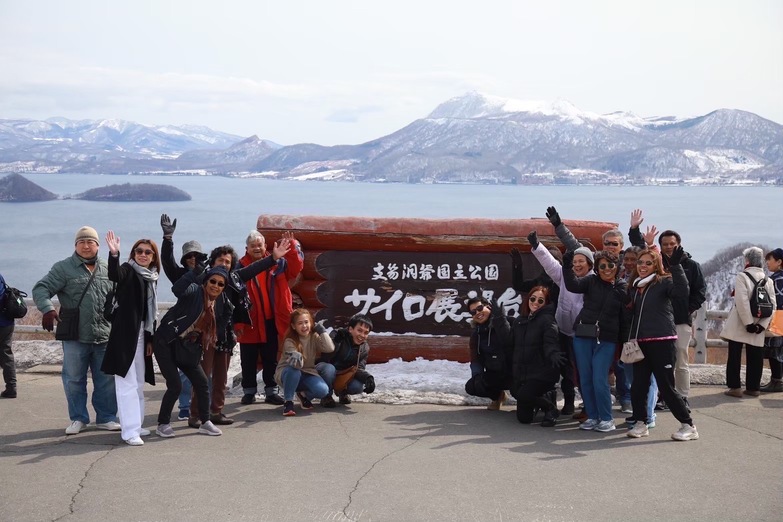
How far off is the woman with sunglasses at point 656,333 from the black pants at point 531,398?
633 mm

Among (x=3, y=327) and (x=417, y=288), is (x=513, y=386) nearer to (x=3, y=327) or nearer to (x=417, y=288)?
(x=417, y=288)

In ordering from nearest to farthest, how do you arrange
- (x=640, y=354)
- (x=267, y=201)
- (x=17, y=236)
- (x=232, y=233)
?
(x=640, y=354)
(x=232, y=233)
(x=17, y=236)
(x=267, y=201)

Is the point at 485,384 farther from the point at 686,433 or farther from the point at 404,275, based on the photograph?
the point at 404,275

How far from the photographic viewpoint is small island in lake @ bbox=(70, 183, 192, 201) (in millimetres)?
155125

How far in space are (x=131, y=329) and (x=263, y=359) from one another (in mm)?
1645

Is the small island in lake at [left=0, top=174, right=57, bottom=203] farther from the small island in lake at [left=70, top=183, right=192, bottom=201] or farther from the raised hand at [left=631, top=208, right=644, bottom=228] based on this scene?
the raised hand at [left=631, top=208, right=644, bottom=228]

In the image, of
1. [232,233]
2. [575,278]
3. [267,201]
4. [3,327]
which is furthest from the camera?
[267,201]

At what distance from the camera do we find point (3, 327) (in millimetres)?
7535

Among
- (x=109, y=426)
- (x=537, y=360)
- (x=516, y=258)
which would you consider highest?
(x=516, y=258)

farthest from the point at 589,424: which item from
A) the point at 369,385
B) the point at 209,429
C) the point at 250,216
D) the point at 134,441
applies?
the point at 250,216

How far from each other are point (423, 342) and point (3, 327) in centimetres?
361

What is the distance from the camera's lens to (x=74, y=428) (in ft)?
20.4

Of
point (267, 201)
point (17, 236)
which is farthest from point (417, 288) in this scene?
point (267, 201)

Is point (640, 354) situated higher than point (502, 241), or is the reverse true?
point (502, 241)
